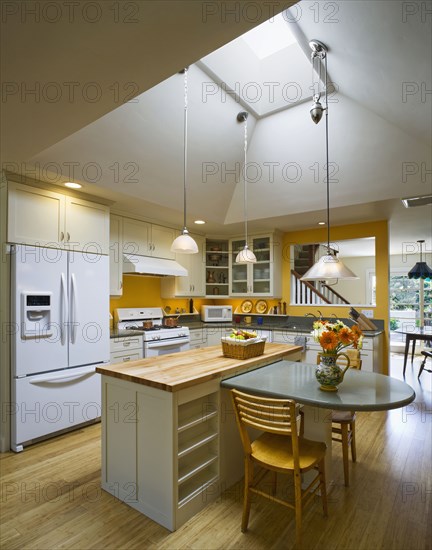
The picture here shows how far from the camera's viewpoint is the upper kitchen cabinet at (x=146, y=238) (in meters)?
4.35

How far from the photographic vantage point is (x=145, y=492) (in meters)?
2.08

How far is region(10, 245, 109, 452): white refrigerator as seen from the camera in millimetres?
2957

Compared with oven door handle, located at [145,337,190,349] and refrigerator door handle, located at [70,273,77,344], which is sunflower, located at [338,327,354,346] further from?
oven door handle, located at [145,337,190,349]

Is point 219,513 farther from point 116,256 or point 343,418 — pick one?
point 116,256

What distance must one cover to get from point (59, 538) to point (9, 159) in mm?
2689

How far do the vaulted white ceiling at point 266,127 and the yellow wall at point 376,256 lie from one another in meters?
0.34

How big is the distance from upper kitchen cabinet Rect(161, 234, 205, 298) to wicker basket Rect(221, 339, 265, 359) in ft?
8.27

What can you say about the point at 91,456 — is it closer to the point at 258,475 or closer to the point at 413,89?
the point at 258,475

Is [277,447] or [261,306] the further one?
[261,306]

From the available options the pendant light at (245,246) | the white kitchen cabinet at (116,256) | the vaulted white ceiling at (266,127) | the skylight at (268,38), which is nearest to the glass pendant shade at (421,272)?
the vaulted white ceiling at (266,127)

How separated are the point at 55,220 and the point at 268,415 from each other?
276 centimetres

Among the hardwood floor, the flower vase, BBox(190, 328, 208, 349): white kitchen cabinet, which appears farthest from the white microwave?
the flower vase

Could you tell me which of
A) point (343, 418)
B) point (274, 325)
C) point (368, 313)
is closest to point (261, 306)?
point (274, 325)

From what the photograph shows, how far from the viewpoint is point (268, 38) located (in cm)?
314
